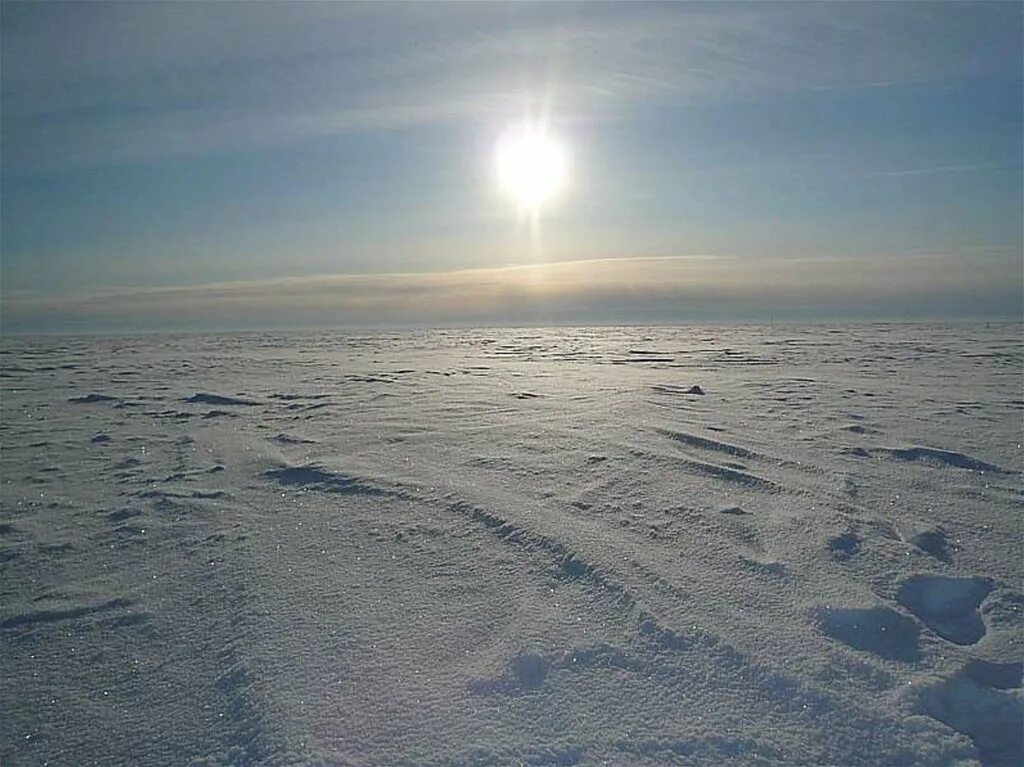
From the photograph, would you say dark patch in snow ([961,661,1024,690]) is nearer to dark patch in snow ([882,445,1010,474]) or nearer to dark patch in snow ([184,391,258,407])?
dark patch in snow ([882,445,1010,474])

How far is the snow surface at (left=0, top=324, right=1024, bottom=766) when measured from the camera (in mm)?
2082

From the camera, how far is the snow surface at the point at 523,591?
82.0 inches

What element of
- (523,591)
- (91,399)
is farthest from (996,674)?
(91,399)

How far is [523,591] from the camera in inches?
114

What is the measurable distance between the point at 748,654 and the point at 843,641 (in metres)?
0.40

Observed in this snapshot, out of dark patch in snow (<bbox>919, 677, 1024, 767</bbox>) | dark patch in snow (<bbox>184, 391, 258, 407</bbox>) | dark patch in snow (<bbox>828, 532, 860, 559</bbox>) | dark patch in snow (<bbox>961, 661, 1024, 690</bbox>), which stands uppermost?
dark patch in snow (<bbox>184, 391, 258, 407</bbox>)

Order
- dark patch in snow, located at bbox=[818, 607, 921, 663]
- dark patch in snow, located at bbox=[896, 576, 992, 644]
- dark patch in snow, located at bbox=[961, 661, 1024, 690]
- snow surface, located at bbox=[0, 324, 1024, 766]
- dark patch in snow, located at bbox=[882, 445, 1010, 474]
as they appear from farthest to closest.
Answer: dark patch in snow, located at bbox=[882, 445, 1010, 474]
dark patch in snow, located at bbox=[896, 576, 992, 644]
dark patch in snow, located at bbox=[818, 607, 921, 663]
dark patch in snow, located at bbox=[961, 661, 1024, 690]
snow surface, located at bbox=[0, 324, 1024, 766]

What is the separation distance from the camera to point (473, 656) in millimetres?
2439

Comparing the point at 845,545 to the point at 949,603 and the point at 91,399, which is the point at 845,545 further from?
the point at 91,399

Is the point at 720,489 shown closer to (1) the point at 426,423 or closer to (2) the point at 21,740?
(1) the point at 426,423

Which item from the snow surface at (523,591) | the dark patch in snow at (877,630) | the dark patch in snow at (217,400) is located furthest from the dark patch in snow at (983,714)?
the dark patch in snow at (217,400)

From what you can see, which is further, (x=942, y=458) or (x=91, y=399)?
(x=91, y=399)

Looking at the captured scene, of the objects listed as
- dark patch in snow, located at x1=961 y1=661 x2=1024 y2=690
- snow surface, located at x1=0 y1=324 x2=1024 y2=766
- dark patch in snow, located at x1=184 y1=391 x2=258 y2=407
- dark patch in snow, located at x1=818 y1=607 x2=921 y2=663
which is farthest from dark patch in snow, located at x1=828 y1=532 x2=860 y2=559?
dark patch in snow, located at x1=184 y1=391 x2=258 y2=407

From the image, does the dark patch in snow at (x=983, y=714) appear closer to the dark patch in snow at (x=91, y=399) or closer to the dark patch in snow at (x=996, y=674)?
the dark patch in snow at (x=996, y=674)
